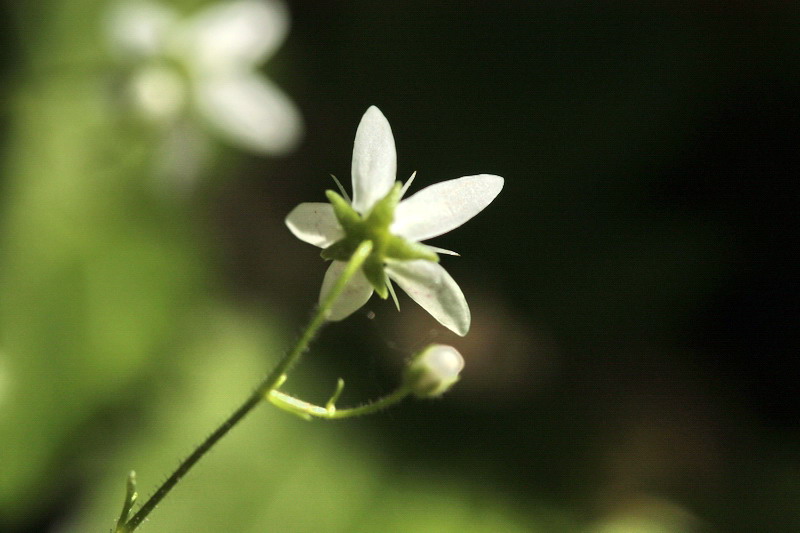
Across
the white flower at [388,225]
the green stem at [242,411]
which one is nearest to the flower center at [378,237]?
the white flower at [388,225]

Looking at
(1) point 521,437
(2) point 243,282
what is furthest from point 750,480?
(2) point 243,282

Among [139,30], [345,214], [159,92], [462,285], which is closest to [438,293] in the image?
[345,214]

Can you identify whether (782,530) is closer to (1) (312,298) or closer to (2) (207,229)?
(1) (312,298)

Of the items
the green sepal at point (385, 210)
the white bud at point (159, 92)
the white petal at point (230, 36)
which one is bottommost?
the green sepal at point (385, 210)

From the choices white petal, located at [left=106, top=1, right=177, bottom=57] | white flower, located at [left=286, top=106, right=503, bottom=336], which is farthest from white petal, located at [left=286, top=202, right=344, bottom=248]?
white petal, located at [left=106, top=1, right=177, bottom=57]

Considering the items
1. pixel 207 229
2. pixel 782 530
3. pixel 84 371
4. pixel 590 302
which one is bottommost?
pixel 84 371

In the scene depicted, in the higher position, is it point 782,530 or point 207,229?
point 782,530

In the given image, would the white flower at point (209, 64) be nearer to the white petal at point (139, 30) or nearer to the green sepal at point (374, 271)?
the white petal at point (139, 30)
